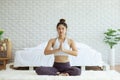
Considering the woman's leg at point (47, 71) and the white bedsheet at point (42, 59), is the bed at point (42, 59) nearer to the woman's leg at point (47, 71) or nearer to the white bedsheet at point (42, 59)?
the white bedsheet at point (42, 59)

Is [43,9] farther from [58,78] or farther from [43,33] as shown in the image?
[58,78]

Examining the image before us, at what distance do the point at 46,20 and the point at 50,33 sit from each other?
0.35m

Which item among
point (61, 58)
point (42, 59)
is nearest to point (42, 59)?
point (42, 59)

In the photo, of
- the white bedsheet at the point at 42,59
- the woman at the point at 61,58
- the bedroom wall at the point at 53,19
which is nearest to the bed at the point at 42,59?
the white bedsheet at the point at 42,59

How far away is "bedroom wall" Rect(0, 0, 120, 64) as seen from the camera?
7301 mm

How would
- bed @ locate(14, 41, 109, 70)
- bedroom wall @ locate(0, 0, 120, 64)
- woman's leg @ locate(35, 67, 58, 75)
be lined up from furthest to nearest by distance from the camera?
bedroom wall @ locate(0, 0, 120, 64), bed @ locate(14, 41, 109, 70), woman's leg @ locate(35, 67, 58, 75)

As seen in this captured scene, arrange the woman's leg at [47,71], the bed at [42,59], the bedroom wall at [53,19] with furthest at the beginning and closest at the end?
the bedroom wall at [53,19]
the bed at [42,59]
the woman's leg at [47,71]

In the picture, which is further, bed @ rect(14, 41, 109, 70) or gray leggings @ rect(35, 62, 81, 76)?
bed @ rect(14, 41, 109, 70)

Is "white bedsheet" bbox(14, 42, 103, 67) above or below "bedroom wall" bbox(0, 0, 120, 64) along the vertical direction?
below

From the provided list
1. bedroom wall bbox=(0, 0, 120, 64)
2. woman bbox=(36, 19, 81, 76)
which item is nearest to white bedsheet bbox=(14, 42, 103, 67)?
bedroom wall bbox=(0, 0, 120, 64)

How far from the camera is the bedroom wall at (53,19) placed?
7.30 metres


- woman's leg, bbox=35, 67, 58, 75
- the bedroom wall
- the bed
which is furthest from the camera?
the bedroom wall

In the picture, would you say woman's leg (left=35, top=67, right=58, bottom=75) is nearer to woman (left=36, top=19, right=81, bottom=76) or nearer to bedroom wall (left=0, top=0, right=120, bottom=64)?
woman (left=36, top=19, right=81, bottom=76)

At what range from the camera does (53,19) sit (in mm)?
7359
